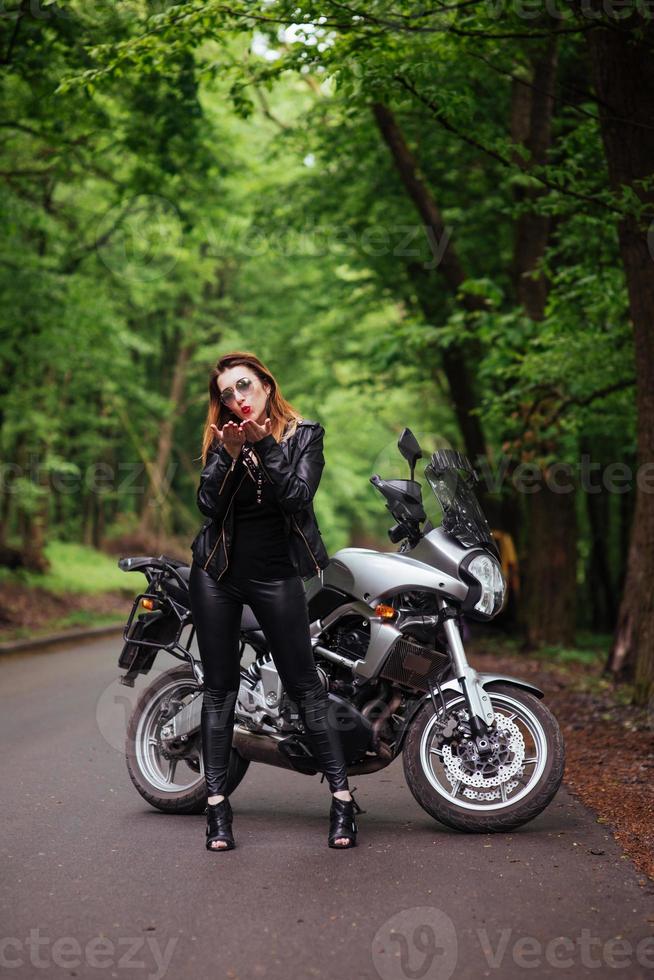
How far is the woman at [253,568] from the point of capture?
5.00m

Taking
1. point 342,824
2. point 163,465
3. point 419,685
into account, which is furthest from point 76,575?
point 342,824

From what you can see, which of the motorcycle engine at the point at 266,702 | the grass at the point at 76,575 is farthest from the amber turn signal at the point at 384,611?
the grass at the point at 76,575

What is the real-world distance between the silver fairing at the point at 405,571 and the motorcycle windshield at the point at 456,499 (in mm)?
64

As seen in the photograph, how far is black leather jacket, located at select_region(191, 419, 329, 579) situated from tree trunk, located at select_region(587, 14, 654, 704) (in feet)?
13.2

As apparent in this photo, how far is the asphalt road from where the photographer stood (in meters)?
3.69

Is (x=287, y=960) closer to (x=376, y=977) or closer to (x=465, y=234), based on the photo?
(x=376, y=977)

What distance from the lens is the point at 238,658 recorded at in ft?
17.4

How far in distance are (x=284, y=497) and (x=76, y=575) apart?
69.6ft

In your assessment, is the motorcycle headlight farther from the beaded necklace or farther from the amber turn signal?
the beaded necklace

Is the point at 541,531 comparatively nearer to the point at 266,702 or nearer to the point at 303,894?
the point at 266,702

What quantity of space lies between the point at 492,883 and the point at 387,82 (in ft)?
18.3

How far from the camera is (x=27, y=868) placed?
4.78 meters

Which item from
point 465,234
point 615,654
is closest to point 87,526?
point 465,234

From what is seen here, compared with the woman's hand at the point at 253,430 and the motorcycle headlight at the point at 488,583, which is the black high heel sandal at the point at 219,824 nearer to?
the motorcycle headlight at the point at 488,583
